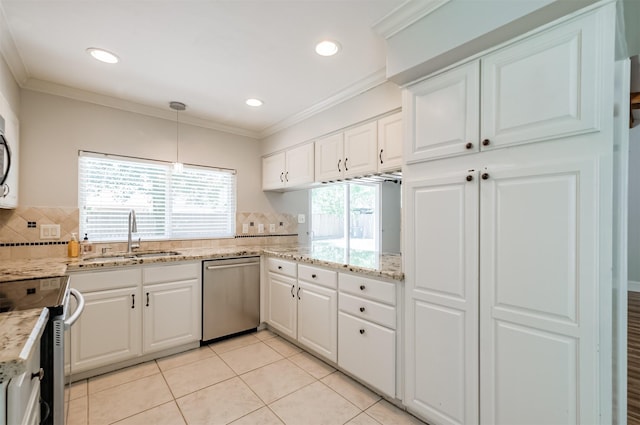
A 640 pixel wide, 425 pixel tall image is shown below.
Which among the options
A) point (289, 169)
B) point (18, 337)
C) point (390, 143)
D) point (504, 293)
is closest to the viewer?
point (18, 337)

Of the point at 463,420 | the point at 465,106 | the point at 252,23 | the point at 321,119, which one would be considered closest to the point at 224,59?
the point at 252,23

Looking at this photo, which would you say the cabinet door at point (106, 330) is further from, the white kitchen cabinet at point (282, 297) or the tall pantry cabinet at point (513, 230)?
the tall pantry cabinet at point (513, 230)

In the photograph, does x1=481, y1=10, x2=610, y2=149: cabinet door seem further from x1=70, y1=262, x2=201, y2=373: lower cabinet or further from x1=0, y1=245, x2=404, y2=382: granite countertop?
x1=70, y1=262, x2=201, y2=373: lower cabinet

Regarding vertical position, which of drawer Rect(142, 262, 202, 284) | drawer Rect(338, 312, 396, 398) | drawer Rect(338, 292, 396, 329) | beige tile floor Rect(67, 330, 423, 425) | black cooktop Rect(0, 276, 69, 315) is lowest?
beige tile floor Rect(67, 330, 423, 425)

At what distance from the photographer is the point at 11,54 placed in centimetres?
203

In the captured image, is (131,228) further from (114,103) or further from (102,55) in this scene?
(102,55)

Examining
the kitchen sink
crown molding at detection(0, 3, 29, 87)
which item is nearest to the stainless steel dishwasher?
the kitchen sink

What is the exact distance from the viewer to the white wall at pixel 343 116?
2336mm

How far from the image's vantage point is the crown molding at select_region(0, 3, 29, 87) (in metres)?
1.78

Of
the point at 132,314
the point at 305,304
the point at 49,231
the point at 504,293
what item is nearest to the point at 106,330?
the point at 132,314

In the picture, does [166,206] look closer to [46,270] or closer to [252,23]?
[46,270]

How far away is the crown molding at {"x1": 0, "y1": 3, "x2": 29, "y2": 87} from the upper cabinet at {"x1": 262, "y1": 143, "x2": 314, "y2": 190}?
2268 mm

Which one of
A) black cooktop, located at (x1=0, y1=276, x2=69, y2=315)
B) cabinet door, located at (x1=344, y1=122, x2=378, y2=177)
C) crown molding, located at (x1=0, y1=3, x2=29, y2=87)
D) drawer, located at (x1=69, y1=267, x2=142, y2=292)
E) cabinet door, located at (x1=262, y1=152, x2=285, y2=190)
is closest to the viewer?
black cooktop, located at (x1=0, y1=276, x2=69, y2=315)

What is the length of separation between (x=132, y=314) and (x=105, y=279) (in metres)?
0.37
